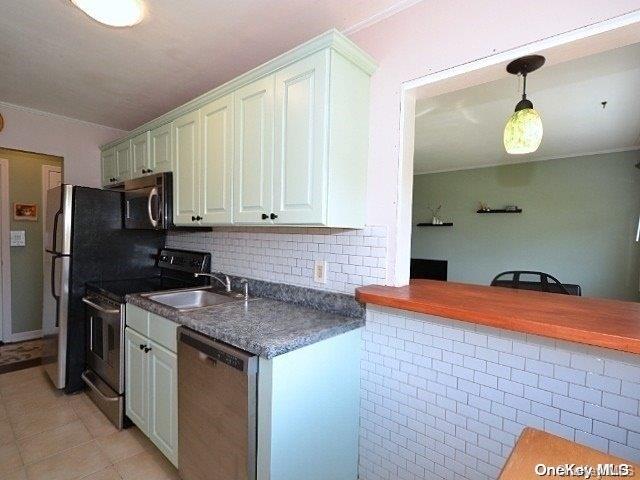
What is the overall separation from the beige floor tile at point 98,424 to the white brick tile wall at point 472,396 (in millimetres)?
1617

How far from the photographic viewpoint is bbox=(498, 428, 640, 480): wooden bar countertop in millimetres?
660

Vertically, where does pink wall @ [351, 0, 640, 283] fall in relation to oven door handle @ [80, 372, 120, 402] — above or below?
above

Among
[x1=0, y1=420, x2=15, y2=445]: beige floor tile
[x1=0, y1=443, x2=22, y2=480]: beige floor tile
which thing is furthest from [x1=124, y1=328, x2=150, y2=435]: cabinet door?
[x1=0, y1=420, x2=15, y2=445]: beige floor tile

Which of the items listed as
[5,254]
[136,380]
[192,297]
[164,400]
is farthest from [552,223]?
[5,254]

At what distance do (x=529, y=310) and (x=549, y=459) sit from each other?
1.70 ft

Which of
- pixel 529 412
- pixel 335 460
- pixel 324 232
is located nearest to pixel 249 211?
pixel 324 232

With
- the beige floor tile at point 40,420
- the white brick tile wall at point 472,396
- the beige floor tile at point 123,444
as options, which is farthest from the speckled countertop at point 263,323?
the beige floor tile at point 40,420

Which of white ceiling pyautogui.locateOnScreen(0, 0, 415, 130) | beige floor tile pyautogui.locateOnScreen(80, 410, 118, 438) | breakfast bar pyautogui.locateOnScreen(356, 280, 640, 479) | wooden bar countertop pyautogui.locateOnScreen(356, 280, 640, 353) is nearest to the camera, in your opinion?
wooden bar countertop pyautogui.locateOnScreen(356, 280, 640, 353)

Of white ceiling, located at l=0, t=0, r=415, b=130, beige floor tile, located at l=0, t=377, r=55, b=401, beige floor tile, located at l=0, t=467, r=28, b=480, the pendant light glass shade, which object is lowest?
beige floor tile, located at l=0, t=467, r=28, b=480

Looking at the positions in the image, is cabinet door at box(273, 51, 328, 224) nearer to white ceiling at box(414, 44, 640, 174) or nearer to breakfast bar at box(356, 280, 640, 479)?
breakfast bar at box(356, 280, 640, 479)

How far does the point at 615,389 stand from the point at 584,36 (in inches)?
45.2

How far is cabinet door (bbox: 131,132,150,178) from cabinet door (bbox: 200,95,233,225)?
2.62 ft

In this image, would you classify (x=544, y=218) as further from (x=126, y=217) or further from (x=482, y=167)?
(x=126, y=217)

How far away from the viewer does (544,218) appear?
4.08 m
